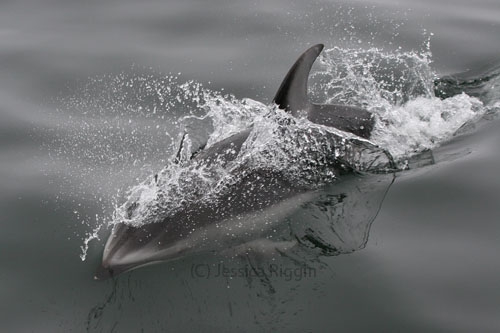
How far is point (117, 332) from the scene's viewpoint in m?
4.34

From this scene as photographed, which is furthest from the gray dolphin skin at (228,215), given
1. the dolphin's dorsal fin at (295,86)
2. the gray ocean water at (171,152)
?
the gray ocean water at (171,152)

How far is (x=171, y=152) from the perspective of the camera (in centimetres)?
639

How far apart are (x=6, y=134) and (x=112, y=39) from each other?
2.43 meters

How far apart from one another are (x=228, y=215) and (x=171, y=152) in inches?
57.6

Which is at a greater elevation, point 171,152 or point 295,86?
point 295,86

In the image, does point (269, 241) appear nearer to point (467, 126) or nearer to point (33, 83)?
point (467, 126)

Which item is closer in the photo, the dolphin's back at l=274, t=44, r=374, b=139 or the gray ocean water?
the gray ocean water

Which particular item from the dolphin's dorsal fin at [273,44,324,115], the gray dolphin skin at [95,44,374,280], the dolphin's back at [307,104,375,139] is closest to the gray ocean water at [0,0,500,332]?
the gray dolphin skin at [95,44,374,280]

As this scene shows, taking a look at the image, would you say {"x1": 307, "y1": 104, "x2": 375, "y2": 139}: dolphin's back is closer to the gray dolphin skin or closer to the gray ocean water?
the gray dolphin skin

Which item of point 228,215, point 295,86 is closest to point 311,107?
point 295,86

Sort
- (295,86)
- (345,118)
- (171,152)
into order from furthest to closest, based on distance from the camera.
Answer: (171,152), (345,118), (295,86)

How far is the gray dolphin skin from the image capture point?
4824 mm

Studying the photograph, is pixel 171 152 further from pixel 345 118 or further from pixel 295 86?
pixel 345 118

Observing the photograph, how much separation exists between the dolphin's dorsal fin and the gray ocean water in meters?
1.16
